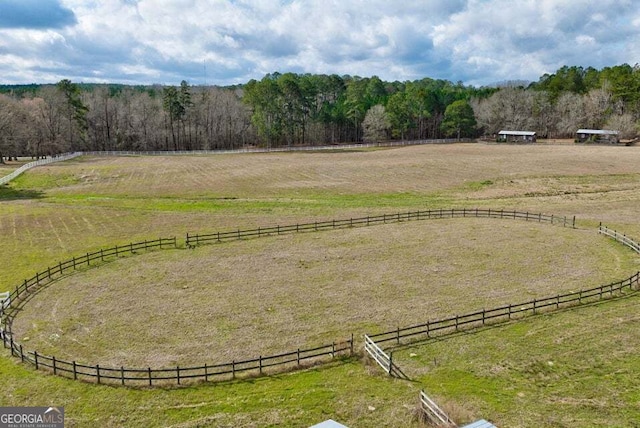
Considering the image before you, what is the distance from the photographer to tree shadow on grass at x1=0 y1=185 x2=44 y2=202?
5852 cm

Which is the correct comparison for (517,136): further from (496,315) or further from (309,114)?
(496,315)

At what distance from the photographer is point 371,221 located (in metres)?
45.4

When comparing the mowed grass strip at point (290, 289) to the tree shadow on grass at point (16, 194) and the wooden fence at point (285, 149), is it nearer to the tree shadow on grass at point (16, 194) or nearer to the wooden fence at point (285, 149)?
the tree shadow on grass at point (16, 194)

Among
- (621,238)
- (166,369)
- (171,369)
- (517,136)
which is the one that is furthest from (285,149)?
(171,369)

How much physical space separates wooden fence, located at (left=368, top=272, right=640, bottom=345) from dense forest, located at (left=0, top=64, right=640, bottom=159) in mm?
96111

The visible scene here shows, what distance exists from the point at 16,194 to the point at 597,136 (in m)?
114

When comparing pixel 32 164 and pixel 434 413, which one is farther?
pixel 32 164

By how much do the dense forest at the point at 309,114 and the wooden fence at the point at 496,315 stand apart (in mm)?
96111

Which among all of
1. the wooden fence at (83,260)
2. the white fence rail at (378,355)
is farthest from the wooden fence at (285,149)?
the white fence rail at (378,355)

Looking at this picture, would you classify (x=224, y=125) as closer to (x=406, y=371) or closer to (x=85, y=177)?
(x=85, y=177)

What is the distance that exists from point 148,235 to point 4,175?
4526 cm

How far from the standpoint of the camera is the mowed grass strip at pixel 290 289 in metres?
22.2

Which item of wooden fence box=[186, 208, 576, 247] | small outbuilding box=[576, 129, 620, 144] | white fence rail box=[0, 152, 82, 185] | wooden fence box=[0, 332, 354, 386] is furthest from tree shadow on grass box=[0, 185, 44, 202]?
small outbuilding box=[576, 129, 620, 144]

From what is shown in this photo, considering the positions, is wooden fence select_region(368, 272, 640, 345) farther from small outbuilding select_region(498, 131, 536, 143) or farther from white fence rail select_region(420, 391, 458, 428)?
small outbuilding select_region(498, 131, 536, 143)
